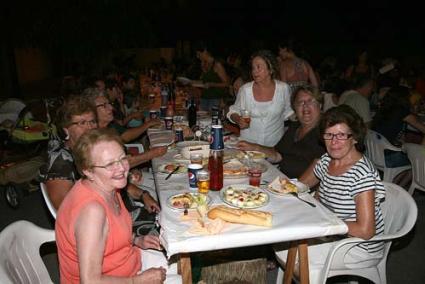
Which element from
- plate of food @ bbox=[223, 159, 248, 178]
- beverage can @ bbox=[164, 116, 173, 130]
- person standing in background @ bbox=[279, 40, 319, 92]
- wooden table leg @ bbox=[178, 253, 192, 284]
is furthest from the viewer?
person standing in background @ bbox=[279, 40, 319, 92]

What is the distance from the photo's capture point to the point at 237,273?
8.21 ft

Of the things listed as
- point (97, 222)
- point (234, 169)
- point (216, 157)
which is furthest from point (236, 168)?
point (97, 222)

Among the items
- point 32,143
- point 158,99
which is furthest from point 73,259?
point 158,99

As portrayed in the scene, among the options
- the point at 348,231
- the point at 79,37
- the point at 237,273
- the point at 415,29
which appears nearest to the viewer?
the point at 348,231

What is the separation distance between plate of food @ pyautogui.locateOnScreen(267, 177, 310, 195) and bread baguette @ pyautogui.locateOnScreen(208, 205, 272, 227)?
0.32 m

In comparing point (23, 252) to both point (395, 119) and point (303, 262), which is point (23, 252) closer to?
point (303, 262)

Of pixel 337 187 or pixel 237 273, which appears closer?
pixel 337 187

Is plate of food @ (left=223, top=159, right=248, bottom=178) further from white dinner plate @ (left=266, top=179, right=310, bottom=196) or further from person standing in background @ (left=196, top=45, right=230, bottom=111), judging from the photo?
person standing in background @ (left=196, top=45, right=230, bottom=111)

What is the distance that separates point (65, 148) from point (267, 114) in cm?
194

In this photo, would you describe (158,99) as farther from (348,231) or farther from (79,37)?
(79,37)

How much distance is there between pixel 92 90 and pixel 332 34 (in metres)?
15.7

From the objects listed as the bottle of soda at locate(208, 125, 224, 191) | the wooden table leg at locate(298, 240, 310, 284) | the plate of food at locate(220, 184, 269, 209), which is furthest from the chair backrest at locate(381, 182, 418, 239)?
the bottle of soda at locate(208, 125, 224, 191)

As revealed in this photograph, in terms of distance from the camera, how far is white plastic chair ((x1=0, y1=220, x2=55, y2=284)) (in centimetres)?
162

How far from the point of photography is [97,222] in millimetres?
1418
